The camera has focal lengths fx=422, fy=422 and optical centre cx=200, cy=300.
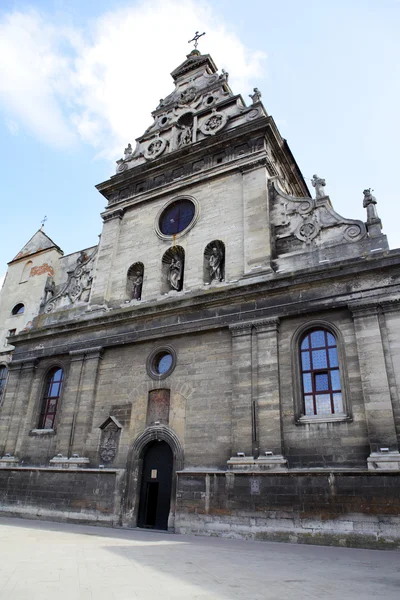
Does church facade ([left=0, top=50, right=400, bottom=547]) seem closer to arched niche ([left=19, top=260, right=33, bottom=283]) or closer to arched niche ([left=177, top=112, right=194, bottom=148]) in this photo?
arched niche ([left=177, top=112, right=194, bottom=148])

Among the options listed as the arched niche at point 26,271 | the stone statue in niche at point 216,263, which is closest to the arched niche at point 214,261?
the stone statue in niche at point 216,263

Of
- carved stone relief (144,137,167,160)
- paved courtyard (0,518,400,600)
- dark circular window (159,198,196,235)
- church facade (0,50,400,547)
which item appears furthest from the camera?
carved stone relief (144,137,167,160)

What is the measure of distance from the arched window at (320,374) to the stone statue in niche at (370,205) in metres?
4.00

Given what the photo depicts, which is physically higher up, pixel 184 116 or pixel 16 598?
pixel 184 116

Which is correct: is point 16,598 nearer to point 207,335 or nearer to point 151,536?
point 151,536

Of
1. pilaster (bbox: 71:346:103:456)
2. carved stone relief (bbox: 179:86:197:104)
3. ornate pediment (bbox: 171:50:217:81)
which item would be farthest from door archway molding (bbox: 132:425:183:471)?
ornate pediment (bbox: 171:50:217:81)

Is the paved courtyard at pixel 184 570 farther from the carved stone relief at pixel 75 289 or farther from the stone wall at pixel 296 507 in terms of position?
the carved stone relief at pixel 75 289

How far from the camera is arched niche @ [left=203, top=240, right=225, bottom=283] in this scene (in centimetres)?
1630

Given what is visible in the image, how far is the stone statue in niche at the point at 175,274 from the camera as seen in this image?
17.1 metres

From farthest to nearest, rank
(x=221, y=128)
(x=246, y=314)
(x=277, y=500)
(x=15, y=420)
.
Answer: (x=221, y=128)
(x=15, y=420)
(x=246, y=314)
(x=277, y=500)

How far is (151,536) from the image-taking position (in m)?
11.5

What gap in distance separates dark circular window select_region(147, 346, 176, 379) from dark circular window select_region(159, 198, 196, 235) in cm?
545

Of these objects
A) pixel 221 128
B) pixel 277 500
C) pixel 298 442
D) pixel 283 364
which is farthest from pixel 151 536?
pixel 221 128

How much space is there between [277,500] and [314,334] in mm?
4889
